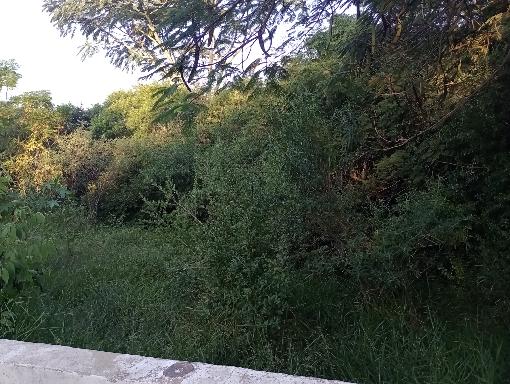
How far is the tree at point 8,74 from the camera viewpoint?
20797 millimetres

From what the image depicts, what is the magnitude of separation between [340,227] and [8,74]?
781 inches

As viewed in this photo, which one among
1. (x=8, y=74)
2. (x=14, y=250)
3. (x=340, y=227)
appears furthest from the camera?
(x=8, y=74)

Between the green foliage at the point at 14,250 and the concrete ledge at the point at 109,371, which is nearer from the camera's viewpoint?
the concrete ledge at the point at 109,371

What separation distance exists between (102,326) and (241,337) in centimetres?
158

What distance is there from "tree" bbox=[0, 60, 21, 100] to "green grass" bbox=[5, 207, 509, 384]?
17.2m

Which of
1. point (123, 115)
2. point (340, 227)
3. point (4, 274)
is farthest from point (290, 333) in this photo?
point (123, 115)

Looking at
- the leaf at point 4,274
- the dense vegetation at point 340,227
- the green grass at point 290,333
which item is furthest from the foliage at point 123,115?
the leaf at point 4,274

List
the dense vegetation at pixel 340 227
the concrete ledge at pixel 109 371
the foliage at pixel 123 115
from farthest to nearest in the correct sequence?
1. the foliage at pixel 123 115
2. the dense vegetation at pixel 340 227
3. the concrete ledge at pixel 109 371

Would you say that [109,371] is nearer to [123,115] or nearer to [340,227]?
[340,227]

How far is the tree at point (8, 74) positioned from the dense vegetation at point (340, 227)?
16763 millimetres

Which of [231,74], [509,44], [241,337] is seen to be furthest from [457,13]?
[241,337]

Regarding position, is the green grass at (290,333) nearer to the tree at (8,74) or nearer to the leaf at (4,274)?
the leaf at (4,274)

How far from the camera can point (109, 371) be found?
84.0 inches

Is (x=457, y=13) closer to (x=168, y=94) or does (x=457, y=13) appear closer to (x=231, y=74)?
(x=231, y=74)
